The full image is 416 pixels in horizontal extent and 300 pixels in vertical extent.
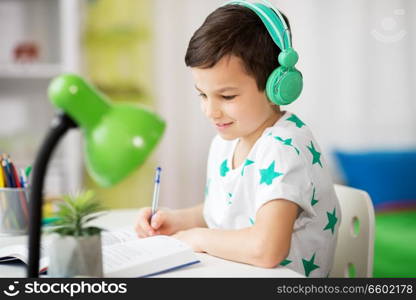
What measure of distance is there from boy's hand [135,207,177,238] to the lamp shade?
392 millimetres

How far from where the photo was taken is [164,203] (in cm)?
302

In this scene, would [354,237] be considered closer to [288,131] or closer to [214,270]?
[288,131]

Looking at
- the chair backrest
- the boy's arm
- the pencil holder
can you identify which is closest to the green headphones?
the boy's arm

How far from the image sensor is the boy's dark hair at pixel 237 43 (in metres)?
1.01

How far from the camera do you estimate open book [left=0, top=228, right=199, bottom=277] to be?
0.82 m

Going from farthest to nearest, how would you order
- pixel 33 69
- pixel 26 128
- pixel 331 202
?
pixel 26 128
pixel 33 69
pixel 331 202

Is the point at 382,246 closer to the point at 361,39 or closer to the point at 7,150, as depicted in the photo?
the point at 361,39

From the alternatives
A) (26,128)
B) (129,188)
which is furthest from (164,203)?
(26,128)

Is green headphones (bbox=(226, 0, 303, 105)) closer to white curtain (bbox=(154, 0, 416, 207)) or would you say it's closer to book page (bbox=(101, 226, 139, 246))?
book page (bbox=(101, 226, 139, 246))

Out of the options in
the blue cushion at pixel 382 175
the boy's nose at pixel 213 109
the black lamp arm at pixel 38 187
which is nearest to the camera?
the black lamp arm at pixel 38 187

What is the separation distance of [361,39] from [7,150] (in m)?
1.87

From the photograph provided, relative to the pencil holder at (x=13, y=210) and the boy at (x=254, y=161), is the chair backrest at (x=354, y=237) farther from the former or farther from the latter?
the pencil holder at (x=13, y=210)

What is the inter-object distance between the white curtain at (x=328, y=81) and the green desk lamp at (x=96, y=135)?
2222 mm

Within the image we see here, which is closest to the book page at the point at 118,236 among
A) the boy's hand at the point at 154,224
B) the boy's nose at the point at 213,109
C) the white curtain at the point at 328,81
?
the boy's hand at the point at 154,224
